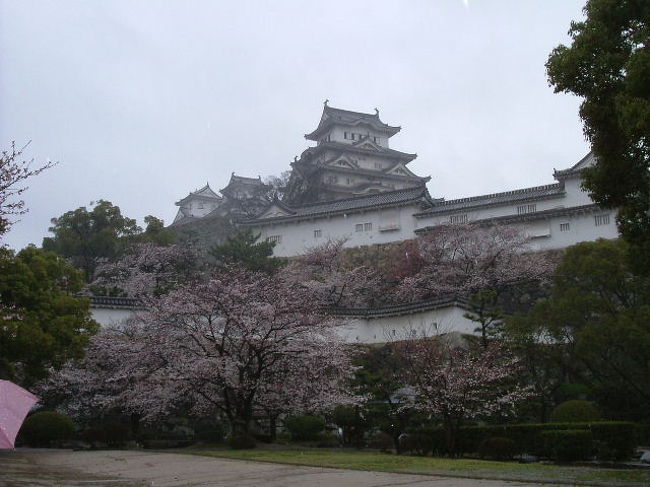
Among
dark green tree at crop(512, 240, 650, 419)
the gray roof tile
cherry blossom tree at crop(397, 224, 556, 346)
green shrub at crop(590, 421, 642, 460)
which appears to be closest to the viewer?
green shrub at crop(590, 421, 642, 460)

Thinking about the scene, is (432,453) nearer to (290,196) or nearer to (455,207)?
(455,207)

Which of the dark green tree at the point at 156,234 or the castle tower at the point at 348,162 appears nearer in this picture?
the dark green tree at the point at 156,234

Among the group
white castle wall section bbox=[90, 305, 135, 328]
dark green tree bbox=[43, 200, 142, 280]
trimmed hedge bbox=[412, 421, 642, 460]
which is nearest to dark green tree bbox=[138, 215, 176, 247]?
dark green tree bbox=[43, 200, 142, 280]

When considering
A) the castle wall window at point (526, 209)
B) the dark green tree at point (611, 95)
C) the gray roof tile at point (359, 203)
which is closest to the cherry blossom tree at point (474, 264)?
the castle wall window at point (526, 209)

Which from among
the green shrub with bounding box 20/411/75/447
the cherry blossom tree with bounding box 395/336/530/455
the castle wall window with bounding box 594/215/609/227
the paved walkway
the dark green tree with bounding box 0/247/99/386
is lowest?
the paved walkway

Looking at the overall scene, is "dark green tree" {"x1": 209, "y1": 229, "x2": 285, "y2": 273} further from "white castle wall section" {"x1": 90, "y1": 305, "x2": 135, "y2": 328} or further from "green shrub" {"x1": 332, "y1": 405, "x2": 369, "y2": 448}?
"green shrub" {"x1": 332, "y1": 405, "x2": 369, "y2": 448}

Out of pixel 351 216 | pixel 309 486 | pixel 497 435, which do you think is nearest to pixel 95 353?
pixel 497 435

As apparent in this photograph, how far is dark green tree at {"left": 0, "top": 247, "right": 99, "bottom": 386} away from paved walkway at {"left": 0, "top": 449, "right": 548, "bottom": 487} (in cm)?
281

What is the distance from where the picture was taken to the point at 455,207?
137 ft

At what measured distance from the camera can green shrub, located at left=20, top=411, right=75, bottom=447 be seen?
21844mm

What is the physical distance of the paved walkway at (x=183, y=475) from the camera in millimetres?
10445

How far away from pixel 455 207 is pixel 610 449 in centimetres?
2722

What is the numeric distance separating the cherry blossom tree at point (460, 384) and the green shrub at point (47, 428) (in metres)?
11.2

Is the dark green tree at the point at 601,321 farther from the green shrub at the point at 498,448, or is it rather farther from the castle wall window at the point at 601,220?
the castle wall window at the point at 601,220
